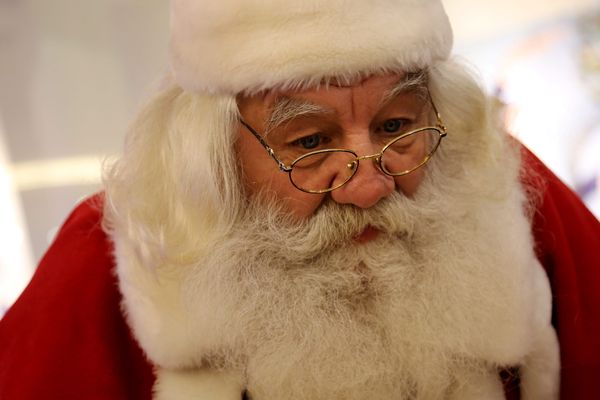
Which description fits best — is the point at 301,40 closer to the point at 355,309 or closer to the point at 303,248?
the point at 303,248

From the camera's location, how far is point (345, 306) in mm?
1177

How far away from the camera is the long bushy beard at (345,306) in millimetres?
1144

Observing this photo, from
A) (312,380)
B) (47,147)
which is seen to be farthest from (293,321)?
(47,147)

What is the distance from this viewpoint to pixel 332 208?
3.76 ft

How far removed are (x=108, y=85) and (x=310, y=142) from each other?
1.52 metres

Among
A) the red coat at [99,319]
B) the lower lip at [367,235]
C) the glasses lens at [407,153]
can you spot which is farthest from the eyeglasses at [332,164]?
the red coat at [99,319]

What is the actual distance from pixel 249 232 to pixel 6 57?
160 cm

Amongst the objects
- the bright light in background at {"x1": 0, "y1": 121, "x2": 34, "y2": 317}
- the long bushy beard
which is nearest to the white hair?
the long bushy beard

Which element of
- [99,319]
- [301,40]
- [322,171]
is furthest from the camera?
[99,319]

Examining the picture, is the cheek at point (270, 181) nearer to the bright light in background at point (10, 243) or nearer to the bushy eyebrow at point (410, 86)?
the bushy eyebrow at point (410, 86)

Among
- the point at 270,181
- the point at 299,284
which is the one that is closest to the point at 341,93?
the point at 270,181

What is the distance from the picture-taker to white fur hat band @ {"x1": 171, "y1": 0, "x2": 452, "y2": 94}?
1.01 meters

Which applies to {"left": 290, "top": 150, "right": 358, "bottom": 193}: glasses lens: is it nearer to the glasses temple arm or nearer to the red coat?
the glasses temple arm

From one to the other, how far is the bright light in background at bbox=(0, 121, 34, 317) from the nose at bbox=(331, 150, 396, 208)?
1705 millimetres
